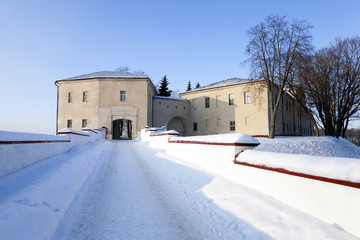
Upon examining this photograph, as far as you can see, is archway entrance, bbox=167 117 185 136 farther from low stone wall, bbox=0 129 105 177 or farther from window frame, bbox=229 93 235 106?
low stone wall, bbox=0 129 105 177

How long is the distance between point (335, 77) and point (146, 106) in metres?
23.8

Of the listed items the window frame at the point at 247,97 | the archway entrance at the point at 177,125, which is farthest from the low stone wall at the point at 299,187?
the archway entrance at the point at 177,125

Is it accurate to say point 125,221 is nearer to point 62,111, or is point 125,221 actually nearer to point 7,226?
point 7,226

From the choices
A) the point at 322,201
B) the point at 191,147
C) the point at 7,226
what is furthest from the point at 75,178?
the point at 322,201

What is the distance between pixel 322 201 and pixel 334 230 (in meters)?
Result: 0.48

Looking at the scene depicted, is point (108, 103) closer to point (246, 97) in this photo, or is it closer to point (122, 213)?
point (246, 97)

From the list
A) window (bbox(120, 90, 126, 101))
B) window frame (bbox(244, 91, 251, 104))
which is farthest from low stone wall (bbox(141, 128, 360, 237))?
window frame (bbox(244, 91, 251, 104))

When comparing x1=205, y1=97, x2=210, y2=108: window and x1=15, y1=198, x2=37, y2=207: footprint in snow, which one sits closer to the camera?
x1=15, y1=198, x2=37, y2=207: footprint in snow

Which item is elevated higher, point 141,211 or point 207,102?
point 207,102

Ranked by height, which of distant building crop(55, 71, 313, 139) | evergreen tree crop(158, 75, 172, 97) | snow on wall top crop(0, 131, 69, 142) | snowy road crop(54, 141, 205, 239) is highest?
evergreen tree crop(158, 75, 172, 97)

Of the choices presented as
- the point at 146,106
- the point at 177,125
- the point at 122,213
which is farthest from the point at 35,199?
the point at 177,125

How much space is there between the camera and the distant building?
29141 mm

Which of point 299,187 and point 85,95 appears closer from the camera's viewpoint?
point 299,187

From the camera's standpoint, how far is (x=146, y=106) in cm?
2914
